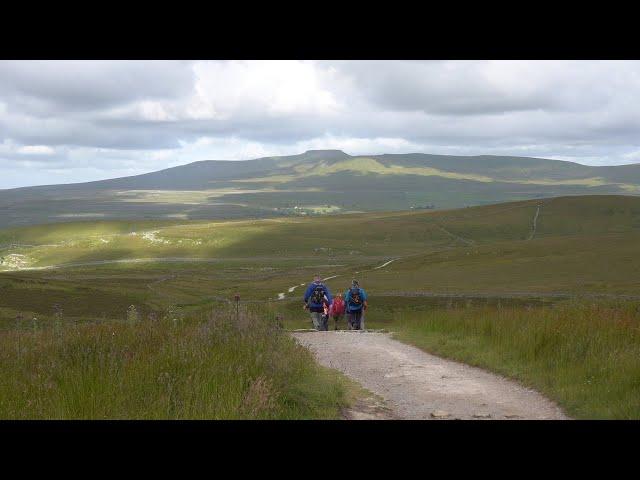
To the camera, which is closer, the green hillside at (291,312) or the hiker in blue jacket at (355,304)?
the green hillside at (291,312)

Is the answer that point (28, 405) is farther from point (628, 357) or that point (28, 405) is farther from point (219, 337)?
point (628, 357)

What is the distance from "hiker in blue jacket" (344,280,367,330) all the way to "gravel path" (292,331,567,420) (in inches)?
334

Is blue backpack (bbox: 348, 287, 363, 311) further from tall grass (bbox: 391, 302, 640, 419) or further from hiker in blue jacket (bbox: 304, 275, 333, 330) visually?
tall grass (bbox: 391, 302, 640, 419)

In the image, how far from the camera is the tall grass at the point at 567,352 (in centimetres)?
905

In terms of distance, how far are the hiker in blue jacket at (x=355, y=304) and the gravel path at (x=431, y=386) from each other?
847 cm

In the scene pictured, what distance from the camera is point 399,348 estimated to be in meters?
17.5

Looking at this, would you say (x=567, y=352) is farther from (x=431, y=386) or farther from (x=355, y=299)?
(x=355, y=299)

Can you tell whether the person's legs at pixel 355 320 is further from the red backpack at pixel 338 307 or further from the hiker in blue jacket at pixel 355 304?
the red backpack at pixel 338 307

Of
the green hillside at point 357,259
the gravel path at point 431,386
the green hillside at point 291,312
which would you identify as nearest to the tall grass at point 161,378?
the green hillside at point 291,312

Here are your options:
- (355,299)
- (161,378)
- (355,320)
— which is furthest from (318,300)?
(161,378)

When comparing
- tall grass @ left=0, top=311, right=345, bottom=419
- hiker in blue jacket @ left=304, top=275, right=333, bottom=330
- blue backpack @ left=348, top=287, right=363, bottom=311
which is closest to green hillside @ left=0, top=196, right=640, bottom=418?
tall grass @ left=0, top=311, right=345, bottom=419

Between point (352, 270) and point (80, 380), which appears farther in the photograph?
point (352, 270)
